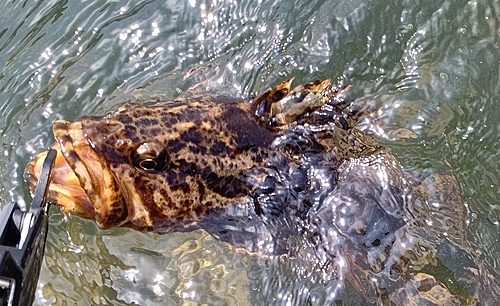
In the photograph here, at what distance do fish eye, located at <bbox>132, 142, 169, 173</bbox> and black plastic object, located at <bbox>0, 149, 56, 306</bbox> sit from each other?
21.6 inches

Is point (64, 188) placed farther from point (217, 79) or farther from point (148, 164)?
point (217, 79)

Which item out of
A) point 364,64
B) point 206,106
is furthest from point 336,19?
point 206,106

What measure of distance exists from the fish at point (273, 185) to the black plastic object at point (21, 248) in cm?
49

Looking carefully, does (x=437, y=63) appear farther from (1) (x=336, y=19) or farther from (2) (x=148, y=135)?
(2) (x=148, y=135)

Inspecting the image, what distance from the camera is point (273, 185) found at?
12.5 ft

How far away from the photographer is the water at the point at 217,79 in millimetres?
4516

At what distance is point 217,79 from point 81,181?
233cm

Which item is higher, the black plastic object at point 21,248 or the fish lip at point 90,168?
the black plastic object at point 21,248

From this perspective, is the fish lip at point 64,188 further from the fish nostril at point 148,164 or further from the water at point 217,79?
the water at point 217,79

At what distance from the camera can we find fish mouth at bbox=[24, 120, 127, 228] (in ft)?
10.3

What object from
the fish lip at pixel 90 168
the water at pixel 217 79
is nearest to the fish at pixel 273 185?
the fish lip at pixel 90 168

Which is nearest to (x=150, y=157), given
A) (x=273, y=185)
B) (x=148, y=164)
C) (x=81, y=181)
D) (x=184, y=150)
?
(x=148, y=164)

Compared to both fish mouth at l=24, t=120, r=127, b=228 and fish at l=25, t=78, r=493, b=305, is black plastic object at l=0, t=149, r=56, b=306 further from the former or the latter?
fish at l=25, t=78, r=493, b=305

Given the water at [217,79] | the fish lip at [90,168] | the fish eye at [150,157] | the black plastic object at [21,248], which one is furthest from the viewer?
the water at [217,79]
